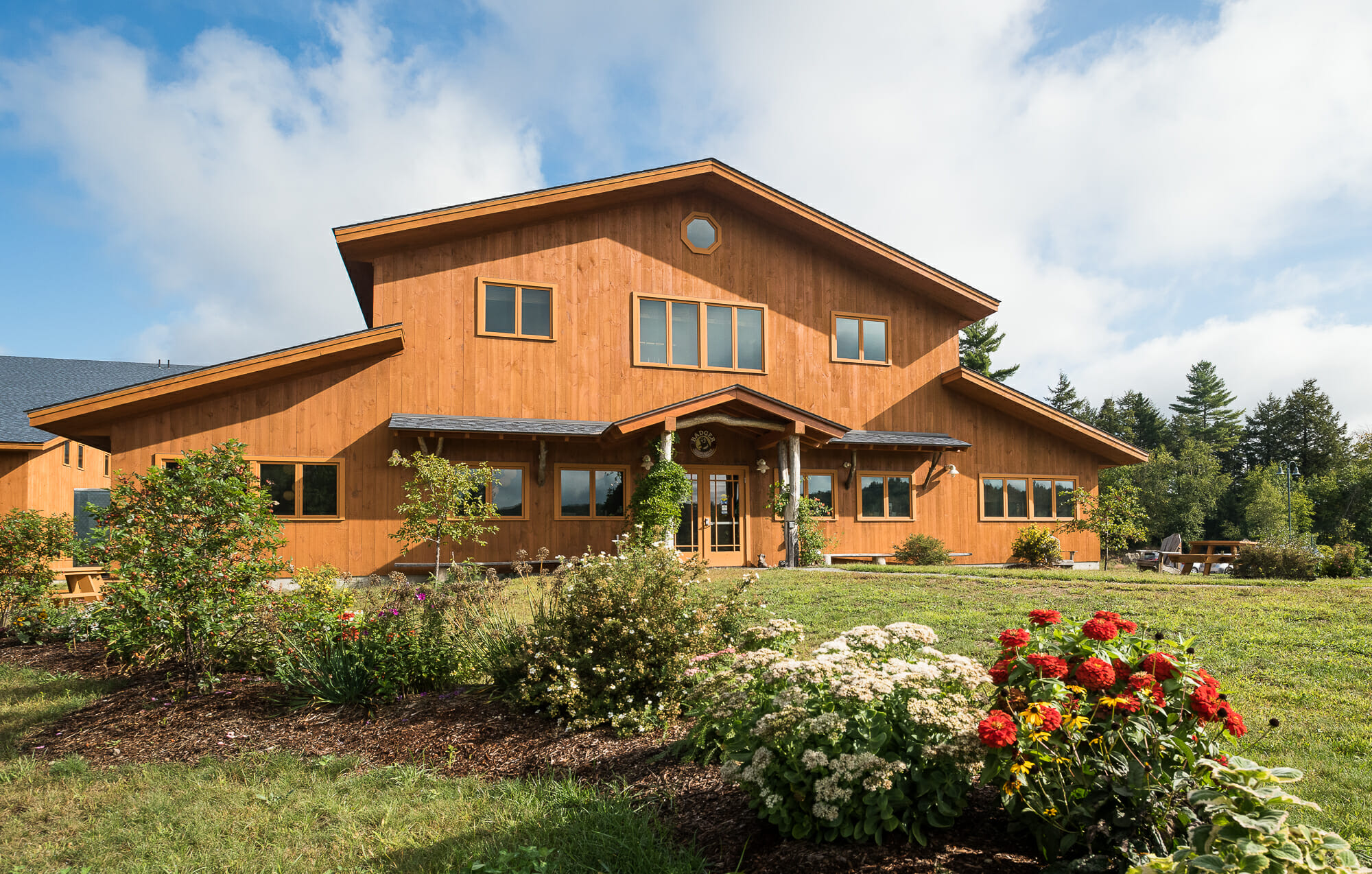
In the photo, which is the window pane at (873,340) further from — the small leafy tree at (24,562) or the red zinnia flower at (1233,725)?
the red zinnia flower at (1233,725)

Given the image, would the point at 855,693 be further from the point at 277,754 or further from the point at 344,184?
the point at 344,184

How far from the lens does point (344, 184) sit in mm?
18078

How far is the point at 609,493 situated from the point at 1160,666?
1308cm

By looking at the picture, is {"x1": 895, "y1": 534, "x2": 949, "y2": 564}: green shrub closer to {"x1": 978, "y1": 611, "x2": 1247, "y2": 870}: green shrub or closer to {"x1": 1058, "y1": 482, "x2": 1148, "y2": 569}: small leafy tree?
{"x1": 1058, "y1": 482, "x2": 1148, "y2": 569}: small leafy tree

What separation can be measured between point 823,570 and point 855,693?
398 inches

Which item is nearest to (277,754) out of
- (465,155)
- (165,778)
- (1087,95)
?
(165,778)

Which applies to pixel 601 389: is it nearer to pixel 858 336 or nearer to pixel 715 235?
pixel 715 235

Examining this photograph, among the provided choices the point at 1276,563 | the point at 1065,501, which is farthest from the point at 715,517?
the point at 1276,563

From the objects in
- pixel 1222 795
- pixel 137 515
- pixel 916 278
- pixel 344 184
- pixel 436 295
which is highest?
pixel 344 184

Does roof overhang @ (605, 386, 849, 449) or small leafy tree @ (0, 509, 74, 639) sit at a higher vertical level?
roof overhang @ (605, 386, 849, 449)

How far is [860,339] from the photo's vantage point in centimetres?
1714

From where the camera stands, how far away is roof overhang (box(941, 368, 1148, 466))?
55.9ft

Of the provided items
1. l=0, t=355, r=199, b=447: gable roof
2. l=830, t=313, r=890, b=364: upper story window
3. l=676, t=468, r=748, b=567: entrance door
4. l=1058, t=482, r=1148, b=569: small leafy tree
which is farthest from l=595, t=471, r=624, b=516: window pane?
l=0, t=355, r=199, b=447: gable roof

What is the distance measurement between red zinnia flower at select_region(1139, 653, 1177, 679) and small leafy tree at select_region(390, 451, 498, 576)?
1203 cm
